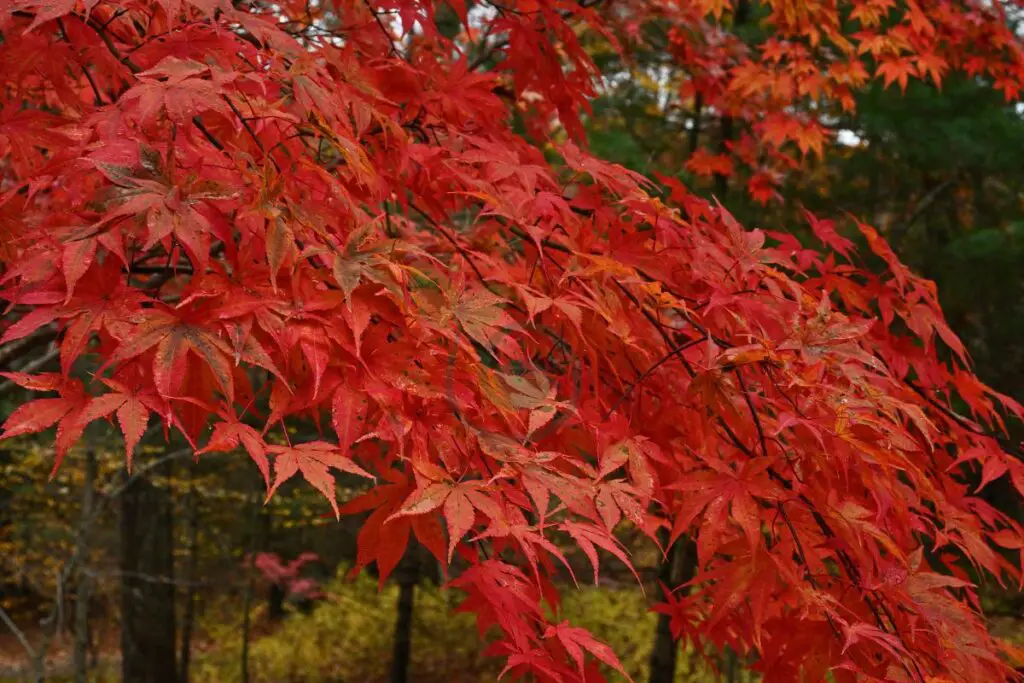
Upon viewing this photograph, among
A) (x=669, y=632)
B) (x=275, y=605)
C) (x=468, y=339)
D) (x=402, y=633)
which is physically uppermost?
(x=468, y=339)

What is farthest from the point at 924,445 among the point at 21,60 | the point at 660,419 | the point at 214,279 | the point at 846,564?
the point at 21,60

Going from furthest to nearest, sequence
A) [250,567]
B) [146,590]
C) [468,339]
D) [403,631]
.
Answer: [250,567] < [146,590] < [403,631] < [468,339]

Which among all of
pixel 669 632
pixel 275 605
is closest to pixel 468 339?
pixel 669 632

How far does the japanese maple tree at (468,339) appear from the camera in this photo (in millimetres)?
1432

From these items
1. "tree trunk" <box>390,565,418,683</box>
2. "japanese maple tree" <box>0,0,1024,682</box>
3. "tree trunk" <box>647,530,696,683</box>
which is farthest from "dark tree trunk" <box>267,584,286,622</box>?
"japanese maple tree" <box>0,0,1024,682</box>

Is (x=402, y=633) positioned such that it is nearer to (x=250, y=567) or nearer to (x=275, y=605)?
(x=250, y=567)

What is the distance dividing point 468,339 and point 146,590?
869cm

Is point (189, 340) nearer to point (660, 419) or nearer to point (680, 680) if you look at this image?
point (660, 419)

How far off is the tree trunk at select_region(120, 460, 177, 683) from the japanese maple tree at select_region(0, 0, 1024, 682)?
7262 mm

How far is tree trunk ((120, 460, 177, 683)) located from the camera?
8.90m

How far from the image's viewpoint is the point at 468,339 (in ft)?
5.73

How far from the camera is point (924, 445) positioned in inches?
100

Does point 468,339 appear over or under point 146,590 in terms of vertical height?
over

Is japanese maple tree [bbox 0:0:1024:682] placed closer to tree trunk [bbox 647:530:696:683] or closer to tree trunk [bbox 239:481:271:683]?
tree trunk [bbox 647:530:696:683]
